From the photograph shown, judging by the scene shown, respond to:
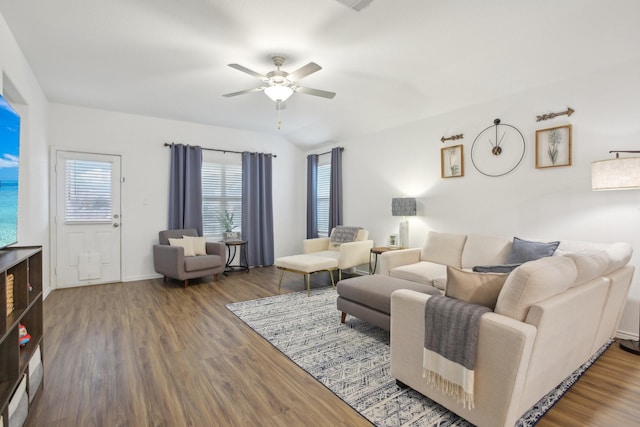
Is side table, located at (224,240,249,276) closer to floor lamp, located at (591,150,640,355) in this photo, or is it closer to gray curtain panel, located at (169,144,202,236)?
gray curtain panel, located at (169,144,202,236)

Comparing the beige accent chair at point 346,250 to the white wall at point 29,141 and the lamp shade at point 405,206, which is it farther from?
the white wall at point 29,141

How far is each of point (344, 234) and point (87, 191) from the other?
4.03 m

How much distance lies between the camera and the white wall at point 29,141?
267 cm

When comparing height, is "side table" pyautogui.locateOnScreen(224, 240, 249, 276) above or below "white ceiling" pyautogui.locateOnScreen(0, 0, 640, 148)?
below

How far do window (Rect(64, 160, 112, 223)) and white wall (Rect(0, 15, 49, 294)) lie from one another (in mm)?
335

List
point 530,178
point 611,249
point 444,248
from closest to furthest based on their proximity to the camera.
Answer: point 611,249
point 530,178
point 444,248

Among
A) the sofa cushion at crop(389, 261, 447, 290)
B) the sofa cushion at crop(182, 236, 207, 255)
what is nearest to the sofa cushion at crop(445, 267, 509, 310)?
the sofa cushion at crop(389, 261, 447, 290)

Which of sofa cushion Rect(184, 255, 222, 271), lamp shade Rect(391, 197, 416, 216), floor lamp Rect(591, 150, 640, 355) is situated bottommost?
sofa cushion Rect(184, 255, 222, 271)

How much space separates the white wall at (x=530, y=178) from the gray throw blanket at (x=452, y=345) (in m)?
2.28

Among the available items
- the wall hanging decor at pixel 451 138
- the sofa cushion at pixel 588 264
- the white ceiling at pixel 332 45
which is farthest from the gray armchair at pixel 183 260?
the sofa cushion at pixel 588 264

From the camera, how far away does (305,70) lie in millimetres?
2879

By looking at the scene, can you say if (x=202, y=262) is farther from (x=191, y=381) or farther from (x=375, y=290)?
(x=375, y=290)

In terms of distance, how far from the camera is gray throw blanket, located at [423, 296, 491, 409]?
1.59 meters

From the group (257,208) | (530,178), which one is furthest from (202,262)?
(530,178)
